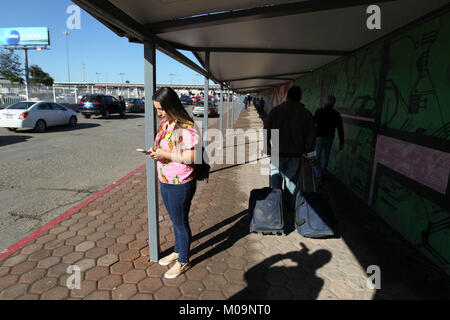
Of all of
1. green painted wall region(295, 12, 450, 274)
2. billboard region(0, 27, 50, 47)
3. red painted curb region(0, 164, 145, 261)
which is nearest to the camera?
green painted wall region(295, 12, 450, 274)

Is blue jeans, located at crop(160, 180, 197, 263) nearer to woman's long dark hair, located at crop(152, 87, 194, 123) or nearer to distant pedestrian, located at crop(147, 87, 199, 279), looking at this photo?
distant pedestrian, located at crop(147, 87, 199, 279)

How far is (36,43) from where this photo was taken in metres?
44.2

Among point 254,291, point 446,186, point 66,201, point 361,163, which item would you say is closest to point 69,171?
point 66,201

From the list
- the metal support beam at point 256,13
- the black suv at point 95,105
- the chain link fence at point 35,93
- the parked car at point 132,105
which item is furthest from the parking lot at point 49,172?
the parked car at point 132,105

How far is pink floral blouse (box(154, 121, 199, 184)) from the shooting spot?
7.90ft

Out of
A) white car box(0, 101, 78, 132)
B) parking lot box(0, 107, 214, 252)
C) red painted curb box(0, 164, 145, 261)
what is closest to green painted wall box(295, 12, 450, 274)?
red painted curb box(0, 164, 145, 261)

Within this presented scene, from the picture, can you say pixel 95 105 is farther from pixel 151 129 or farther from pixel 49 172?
pixel 151 129

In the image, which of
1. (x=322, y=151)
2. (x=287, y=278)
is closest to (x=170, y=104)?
(x=287, y=278)

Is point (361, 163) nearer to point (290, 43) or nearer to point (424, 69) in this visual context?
point (424, 69)

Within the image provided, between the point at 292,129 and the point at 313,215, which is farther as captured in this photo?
the point at 292,129

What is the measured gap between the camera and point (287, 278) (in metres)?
2.85

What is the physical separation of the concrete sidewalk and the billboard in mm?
52446

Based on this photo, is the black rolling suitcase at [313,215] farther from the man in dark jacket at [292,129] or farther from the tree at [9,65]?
the tree at [9,65]

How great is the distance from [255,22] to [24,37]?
56457 millimetres
